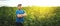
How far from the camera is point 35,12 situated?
157 centimetres

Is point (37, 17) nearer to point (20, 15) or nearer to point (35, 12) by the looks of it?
point (35, 12)

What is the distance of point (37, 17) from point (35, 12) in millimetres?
60

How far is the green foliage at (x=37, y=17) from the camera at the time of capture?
155cm

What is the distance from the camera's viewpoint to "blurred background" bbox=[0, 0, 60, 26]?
1.55 m

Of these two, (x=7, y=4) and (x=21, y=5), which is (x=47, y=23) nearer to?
(x=21, y=5)

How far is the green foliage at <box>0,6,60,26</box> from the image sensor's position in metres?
1.55

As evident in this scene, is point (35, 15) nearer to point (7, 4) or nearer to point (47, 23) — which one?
point (47, 23)

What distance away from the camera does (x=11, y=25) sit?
61.6 inches

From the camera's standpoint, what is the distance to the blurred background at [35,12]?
1.55m

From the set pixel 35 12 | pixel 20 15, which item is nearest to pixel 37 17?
pixel 35 12

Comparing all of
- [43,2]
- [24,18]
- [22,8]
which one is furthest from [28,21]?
[43,2]

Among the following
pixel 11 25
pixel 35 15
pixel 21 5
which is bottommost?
pixel 11 25

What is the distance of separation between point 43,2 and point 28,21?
27 centimetres

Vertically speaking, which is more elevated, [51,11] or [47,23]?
[51,11]
